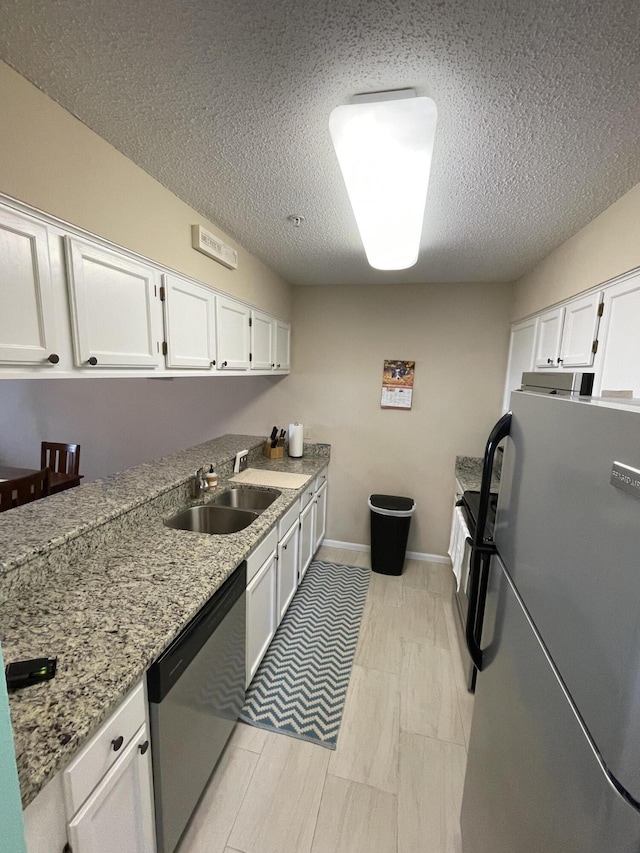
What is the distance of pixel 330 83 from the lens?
37.1 inches

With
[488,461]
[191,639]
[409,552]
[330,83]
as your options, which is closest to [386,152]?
[330,83]

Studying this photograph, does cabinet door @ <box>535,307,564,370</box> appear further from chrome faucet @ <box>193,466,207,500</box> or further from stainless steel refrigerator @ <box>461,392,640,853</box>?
chrome faucet @ <box>193,466,207,500</box>

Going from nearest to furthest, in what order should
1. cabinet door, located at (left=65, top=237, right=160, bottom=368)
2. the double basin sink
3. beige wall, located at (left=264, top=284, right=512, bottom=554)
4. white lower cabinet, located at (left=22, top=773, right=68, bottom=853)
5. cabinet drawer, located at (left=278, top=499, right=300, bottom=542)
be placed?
white lower cabinet, located at (left=22, top=773, right=68, bottom=853)
cabinet door, located at (left=65, top=237, right=160, bottom=368)
the double basin sink
cabinet drawer, located at (left=278, top=499, right=300, bottom=542)
beige wall, located at (left=264, top=284, right=512, bottom=554)

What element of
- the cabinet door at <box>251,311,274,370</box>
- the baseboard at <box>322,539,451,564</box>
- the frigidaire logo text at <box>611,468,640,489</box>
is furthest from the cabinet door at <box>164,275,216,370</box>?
the baseboard at <box>322,539,451,564</box>

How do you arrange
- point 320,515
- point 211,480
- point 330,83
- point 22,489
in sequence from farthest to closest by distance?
point 320,515 < point 22,489 < point 211,480 < point 330,83

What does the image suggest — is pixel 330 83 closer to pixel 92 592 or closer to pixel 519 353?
pixel 92 592

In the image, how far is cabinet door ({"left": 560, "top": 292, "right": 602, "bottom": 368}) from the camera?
163 cm

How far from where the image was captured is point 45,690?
0.82m

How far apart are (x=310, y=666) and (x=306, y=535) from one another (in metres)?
0.90

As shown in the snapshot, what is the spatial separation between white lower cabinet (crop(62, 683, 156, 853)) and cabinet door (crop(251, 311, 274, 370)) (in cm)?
203

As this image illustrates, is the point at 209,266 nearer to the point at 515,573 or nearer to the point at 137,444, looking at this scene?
the point at 515,573

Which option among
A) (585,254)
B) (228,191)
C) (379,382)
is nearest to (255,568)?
(228,191)

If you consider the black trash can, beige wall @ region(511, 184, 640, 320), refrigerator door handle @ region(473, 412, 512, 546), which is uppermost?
beige wall @ region(511, 184, 640, 320)

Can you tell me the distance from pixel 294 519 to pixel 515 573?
1.61 m
